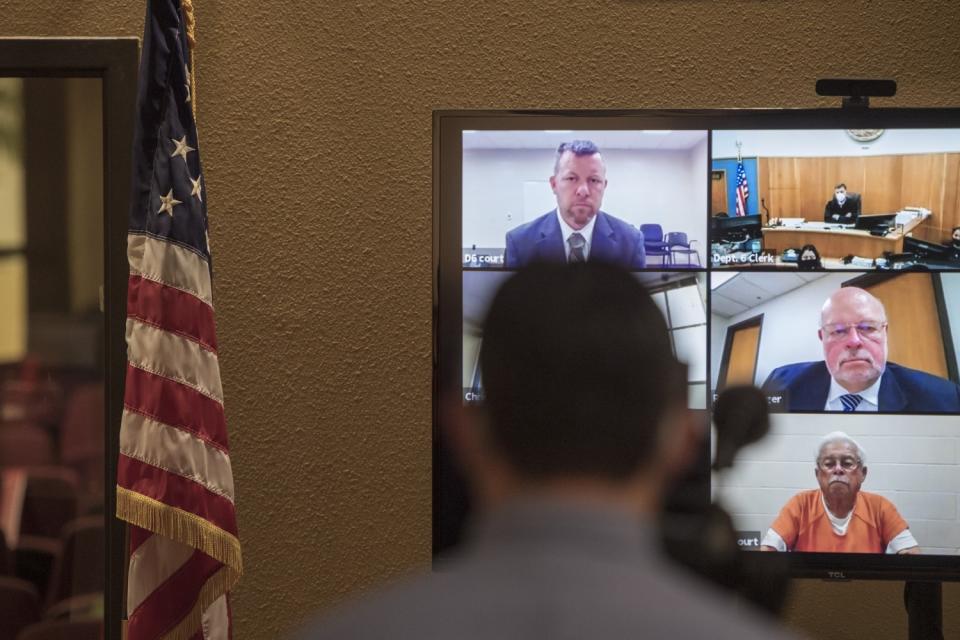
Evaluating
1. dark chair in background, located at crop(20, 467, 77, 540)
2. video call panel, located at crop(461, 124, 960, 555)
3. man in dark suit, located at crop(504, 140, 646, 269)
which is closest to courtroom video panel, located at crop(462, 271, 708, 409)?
video call panel, located at crop(461, 124, 960, 555)

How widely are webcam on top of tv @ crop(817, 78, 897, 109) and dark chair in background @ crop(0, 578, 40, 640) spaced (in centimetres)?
221

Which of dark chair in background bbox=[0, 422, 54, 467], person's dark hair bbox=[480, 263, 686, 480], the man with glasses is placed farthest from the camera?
dark chair in background bbox=[0, 422, 54, 467]

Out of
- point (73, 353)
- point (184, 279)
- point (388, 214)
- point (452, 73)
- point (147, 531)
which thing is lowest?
point (147, 531)

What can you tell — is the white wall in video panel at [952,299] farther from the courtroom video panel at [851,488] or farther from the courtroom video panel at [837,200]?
the courtroom video panel at [851,488]

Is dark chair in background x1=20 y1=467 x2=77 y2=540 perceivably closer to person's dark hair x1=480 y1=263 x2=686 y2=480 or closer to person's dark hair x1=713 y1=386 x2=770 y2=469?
person's dark hair x1=713 y1=386 x2=770 y2=469

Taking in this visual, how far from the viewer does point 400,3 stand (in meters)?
2.32

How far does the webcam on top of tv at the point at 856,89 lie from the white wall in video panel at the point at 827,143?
0.07m

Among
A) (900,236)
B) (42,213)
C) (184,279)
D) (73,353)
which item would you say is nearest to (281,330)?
(184,279)

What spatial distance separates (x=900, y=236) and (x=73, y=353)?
195 centimetres

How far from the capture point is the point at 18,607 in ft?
7.86

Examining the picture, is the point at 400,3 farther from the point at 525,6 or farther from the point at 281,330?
the point at 281,330

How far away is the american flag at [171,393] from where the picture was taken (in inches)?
75.5

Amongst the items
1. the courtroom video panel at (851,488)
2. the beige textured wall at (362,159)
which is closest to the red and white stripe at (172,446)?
the beige textured wall at (362,159)

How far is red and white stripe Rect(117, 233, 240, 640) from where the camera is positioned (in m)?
1.92
